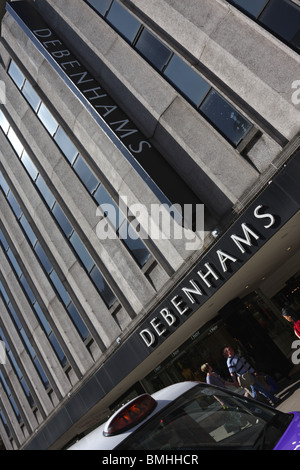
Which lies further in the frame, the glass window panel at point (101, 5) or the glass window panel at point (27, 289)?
the glass window panel at point (27, 289)

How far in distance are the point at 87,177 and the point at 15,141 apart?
6.43m

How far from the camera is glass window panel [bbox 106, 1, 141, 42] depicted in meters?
12.4

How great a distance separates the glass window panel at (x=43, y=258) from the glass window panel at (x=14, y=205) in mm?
2395

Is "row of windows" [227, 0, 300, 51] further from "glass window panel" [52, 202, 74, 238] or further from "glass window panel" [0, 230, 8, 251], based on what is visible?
"glass window panel" [0, 230, 8, 251]

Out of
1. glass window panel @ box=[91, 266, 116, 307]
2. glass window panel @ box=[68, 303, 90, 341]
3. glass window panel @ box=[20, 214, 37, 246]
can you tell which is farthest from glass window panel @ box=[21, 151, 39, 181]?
glass window panel @ box=[68, 303, 90, 341]

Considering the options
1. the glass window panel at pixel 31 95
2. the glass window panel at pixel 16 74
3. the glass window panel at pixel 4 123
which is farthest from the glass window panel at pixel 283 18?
the glass window panel at pixel 4 123

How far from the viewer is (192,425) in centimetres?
374

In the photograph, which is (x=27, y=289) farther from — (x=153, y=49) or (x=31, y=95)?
(x=153, y=49)

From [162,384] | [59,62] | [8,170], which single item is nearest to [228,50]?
[59,62]

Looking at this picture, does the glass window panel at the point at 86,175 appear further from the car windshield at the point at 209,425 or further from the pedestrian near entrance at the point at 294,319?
the car windshield at the point at 209,425

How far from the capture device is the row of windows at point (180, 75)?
10.1 m

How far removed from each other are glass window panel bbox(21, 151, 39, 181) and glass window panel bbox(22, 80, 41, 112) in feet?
7.69

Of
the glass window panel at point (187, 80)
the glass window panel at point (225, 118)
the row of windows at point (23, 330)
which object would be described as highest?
the glass window panel at point (187, 80)

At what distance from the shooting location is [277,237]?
9375 millimetres
